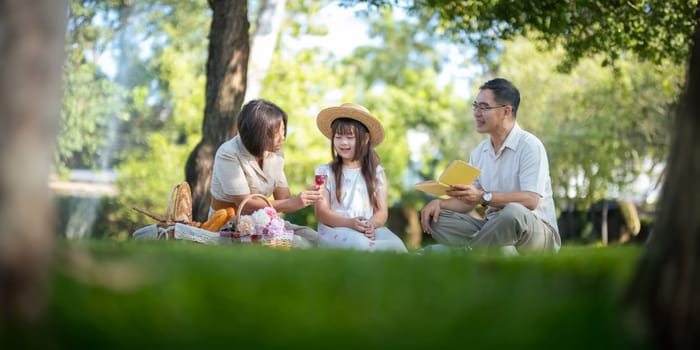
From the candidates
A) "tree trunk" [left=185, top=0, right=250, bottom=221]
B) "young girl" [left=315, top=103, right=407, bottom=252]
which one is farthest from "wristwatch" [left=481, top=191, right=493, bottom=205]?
"tree trunk" [left=185, top=0, right=250, bottom=221]

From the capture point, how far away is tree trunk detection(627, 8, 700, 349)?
366cm

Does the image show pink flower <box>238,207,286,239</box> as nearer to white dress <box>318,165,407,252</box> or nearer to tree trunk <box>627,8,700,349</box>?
white dress <box>318,165,407,252</box>

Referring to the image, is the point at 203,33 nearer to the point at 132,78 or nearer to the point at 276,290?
the point at 132,78

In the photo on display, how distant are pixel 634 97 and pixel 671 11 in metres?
10.6

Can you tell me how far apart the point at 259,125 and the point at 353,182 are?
3.54 feet

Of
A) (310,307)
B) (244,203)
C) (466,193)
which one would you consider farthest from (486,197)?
(310,307)

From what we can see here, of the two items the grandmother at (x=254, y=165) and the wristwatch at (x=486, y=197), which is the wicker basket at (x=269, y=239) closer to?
the grandmother at (x=254, y=165)

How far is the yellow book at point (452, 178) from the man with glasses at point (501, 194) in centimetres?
8

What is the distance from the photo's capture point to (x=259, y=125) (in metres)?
8.26

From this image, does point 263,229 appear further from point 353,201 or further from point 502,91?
point 502,91

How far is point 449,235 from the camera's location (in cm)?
838

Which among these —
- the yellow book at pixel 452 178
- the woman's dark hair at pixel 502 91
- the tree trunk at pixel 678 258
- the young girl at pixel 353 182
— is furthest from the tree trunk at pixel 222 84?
the tree trunk at pixel 678 258

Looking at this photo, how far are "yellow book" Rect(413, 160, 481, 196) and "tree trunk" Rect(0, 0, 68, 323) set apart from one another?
435cm

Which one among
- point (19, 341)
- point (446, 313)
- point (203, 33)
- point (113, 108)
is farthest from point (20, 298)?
point (203, 33)
